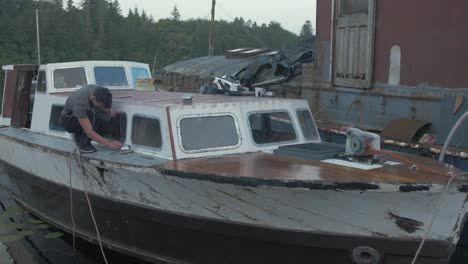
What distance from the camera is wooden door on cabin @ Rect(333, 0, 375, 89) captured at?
10.1 m

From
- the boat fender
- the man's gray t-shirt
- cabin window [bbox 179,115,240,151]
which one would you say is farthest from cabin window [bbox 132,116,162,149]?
the boat fender

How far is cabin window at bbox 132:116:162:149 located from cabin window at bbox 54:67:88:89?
93.5 inches

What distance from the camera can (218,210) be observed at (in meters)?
5.61

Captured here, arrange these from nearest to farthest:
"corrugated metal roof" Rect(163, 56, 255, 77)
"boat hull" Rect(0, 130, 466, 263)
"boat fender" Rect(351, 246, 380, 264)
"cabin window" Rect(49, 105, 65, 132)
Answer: "boat hull" Rect(0, 130, 466, 263), "boat fender" Rect(351, 246, 380, 264), "cabin window" Rect(49, 105, 65, 132), "corrugated metal roof" Rect(163, 56, 255, 77)

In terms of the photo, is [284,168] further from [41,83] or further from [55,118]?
[41,83]

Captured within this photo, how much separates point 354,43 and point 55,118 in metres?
5.96

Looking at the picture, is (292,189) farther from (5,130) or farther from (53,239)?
(5,130)

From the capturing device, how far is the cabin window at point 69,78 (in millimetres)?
8367

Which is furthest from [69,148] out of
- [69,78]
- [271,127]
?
[271,127]

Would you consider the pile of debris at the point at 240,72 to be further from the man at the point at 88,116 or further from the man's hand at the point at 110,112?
the man at the point at 88,116

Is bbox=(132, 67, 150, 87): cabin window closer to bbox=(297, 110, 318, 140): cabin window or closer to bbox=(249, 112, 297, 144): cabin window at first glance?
bbox=(249, 112, 297, 144): cabin window

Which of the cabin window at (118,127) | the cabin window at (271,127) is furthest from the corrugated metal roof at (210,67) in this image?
the cabin window at (118,127)

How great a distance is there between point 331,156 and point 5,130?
577cm

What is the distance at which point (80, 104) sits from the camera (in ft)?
21.5
